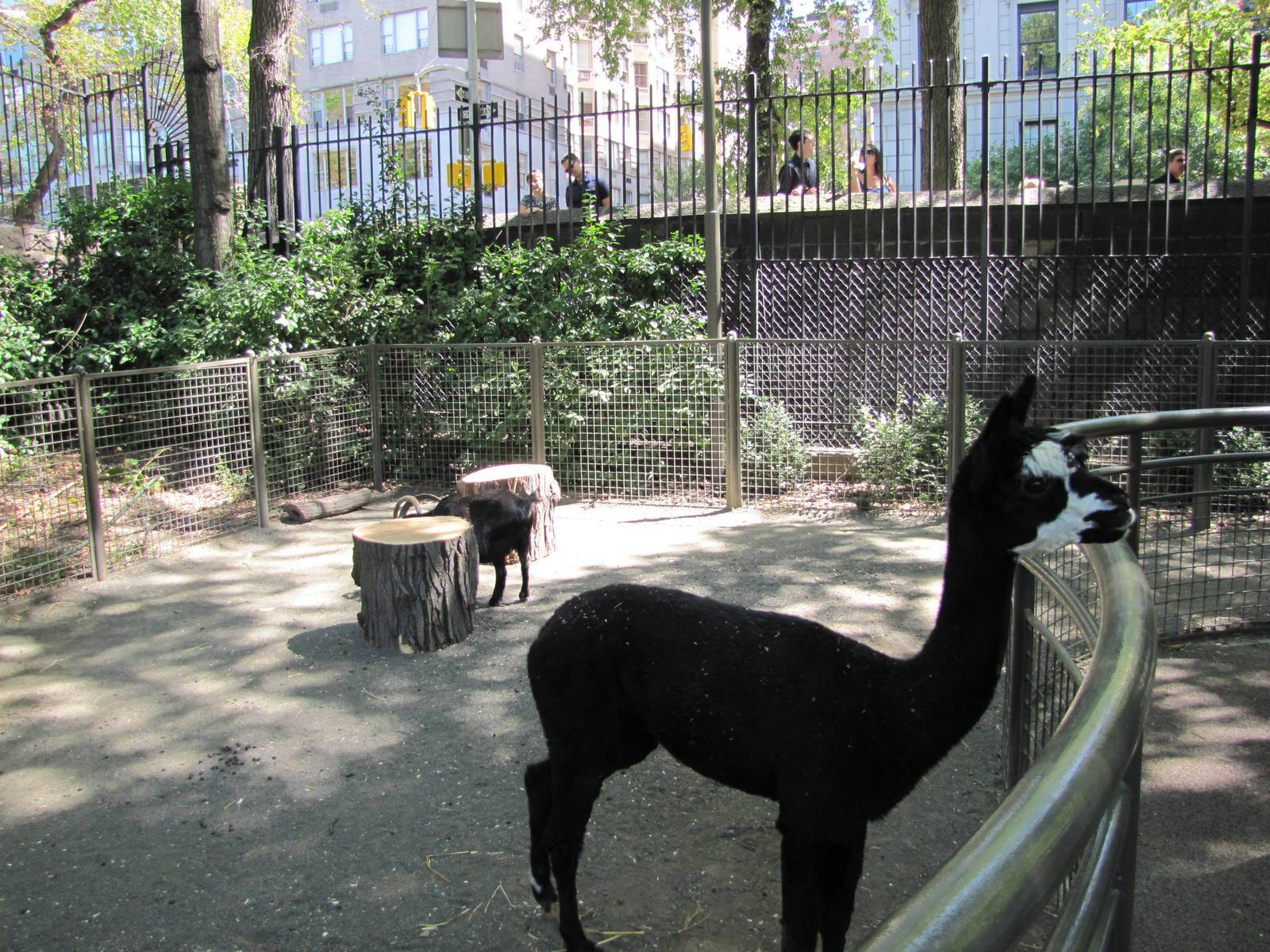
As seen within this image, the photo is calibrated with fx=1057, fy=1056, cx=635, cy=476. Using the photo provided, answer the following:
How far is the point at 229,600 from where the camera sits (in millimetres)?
8023

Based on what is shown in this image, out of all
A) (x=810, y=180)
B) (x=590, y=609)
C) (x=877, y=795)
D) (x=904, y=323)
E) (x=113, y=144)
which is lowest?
(x=877, y=795)

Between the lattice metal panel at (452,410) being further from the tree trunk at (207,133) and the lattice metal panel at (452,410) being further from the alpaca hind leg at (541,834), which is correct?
the alpaca hind leg at (541,834)

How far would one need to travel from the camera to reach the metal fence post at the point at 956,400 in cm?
991

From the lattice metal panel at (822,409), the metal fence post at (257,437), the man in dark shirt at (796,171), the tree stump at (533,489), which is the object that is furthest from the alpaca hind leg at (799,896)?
the man in dark shirt at (796,171)

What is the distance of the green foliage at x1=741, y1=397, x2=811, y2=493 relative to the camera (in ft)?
35.4

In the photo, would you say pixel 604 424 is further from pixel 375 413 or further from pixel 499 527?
pixel 499 527

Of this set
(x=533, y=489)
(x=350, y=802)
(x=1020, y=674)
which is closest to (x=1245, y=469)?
(x=533, y=489)

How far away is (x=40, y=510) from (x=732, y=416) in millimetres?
6249

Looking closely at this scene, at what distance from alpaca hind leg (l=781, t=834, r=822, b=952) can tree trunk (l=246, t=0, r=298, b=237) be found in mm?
13540

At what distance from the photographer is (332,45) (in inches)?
2339

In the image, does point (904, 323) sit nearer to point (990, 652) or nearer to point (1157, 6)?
point (990, 652)

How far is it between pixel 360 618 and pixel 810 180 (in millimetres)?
11654

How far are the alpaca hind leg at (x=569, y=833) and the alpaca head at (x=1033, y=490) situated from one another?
1627 millimetres

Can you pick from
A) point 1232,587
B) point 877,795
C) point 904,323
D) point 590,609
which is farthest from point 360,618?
point 904,323
